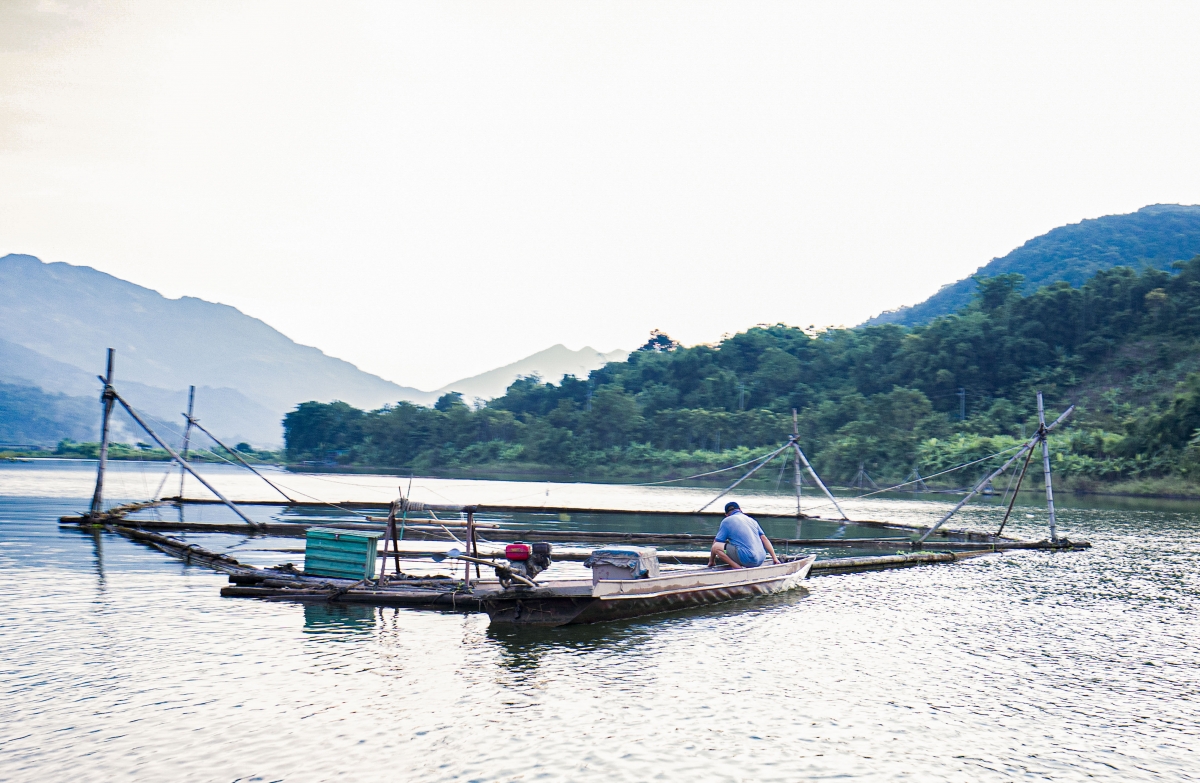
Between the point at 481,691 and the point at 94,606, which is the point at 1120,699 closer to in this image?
the point at 481,691

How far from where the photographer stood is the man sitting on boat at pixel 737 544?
22.2m

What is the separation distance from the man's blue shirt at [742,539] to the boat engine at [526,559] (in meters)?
5.95

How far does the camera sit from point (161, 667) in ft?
47.5

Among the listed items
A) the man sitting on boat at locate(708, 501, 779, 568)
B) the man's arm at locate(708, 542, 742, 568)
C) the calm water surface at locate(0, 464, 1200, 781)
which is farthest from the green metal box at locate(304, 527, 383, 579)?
the man sitting on boat at locate(708, 501, 779, 568)

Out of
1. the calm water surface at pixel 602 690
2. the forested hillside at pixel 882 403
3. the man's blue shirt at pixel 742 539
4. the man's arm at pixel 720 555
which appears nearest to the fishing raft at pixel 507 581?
the man's arm at pixel 720 555

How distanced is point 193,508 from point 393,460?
A: 11606 cm

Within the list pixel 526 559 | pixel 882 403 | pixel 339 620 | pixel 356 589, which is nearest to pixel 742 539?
pixel 526 559

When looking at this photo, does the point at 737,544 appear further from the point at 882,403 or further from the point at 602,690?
the point at 882,403

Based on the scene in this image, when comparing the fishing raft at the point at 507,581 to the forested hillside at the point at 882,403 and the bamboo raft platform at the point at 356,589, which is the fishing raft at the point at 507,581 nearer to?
the bamboo raft platform at the point at 356,589

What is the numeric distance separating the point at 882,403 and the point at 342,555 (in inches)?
4203

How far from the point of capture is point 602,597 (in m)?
18.1

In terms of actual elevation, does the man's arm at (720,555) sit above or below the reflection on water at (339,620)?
above

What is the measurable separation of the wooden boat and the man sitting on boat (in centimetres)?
82

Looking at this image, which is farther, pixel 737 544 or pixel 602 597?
pixel 737 544
